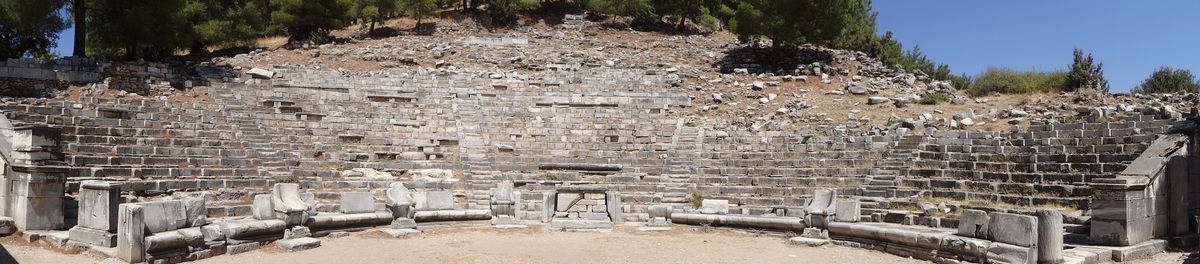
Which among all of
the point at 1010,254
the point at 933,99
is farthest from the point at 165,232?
the point at 933,99

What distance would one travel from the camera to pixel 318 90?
2250cm

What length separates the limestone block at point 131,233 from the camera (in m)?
8.79

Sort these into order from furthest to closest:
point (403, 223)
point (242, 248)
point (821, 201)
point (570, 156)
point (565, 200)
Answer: point (570, 156) < point (565, 200) < point (403, 223) < point (821, 201) < point (242, 248)

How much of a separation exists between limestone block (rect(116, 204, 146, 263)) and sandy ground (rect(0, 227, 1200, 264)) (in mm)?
522

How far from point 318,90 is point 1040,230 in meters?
18.9

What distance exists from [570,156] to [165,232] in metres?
10.9

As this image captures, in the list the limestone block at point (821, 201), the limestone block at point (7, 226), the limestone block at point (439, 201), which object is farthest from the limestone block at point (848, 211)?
the limestone block at point (7, 226)

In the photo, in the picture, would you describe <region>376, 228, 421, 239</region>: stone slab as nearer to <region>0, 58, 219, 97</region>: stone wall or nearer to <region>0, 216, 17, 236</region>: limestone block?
<region>0, 216, 17, 236</region>: limestone block

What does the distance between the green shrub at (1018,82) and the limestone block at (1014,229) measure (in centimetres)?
1481

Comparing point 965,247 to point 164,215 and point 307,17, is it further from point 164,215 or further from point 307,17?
point 307,17

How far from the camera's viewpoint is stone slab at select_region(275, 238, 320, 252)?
35.4 ft

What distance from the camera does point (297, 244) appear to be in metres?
10.9

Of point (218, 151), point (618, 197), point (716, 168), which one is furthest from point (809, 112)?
point (218, 151)

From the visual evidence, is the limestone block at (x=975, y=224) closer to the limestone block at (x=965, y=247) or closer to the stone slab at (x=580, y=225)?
the limestone block at (x=965, y=247)
